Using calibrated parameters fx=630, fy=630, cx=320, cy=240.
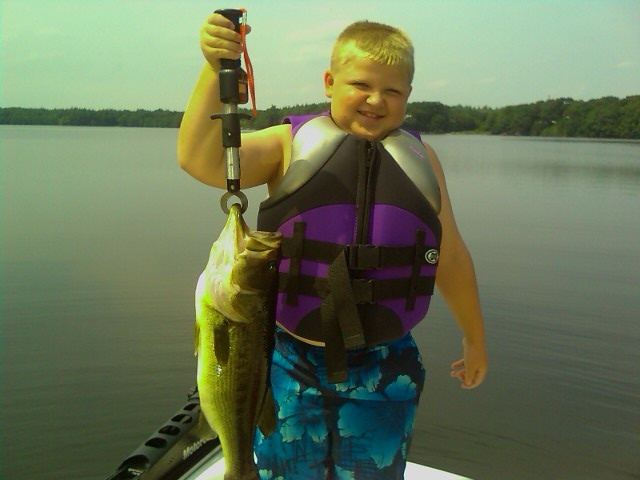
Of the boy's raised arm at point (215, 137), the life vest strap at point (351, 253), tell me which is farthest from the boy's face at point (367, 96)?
the life vest strap at point (351, 253)

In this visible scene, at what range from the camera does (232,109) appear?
2.19 metres

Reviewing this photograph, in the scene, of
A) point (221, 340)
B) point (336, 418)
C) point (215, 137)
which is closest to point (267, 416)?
point (336, 418)

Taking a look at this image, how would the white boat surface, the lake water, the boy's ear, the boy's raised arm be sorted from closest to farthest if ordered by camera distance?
1. the boy's raised arm
2. the boy's ear
3. the white boat surface
4. the lake water

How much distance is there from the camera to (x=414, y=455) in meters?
6.27

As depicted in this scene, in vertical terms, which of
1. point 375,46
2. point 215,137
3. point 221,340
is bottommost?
point 221,340

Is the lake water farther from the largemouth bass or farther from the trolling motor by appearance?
the trolling motor

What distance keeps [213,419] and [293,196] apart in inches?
37.3

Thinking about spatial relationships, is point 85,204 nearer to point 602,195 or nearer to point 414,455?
point 414,455

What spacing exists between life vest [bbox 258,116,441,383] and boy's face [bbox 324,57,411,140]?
79 mm

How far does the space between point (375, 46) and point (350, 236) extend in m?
0.80

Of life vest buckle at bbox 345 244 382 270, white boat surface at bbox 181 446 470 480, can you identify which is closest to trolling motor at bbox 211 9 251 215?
life vest buckle at bbox 345 244 382 270

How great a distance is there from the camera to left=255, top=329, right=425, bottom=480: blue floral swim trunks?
2.59 metres

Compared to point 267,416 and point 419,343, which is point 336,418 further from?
point 419,343

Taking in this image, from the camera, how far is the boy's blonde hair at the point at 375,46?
2.63 meters
